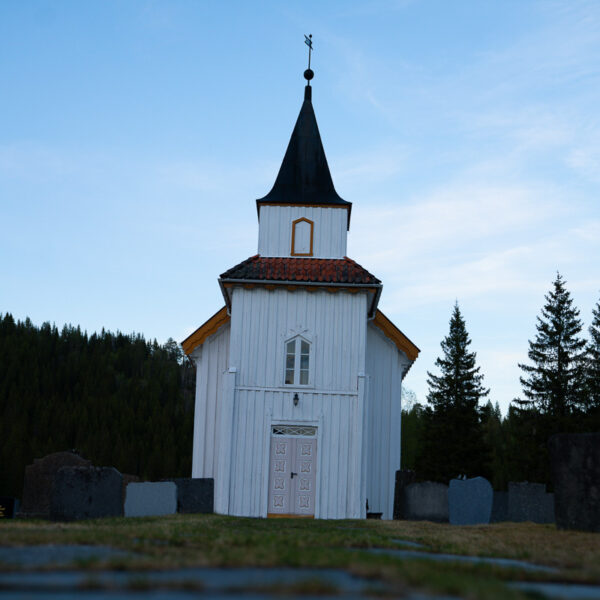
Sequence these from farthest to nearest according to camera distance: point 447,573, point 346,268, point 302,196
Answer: point 302,196, point 346,268, point 447,573

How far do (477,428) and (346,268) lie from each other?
36803mm

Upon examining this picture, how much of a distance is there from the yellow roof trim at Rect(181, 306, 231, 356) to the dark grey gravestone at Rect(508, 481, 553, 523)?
10.8 metres

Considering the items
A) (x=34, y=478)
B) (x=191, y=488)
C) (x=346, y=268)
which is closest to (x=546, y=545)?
(x=191, y=488)

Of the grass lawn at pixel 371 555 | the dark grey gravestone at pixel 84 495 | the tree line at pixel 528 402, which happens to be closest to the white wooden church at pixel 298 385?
the dark grey gravestone at pixel 84 495

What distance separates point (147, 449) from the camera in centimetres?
9856

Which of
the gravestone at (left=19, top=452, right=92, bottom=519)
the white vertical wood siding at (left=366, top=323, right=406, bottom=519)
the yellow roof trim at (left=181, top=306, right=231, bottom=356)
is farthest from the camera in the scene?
the gravestone at (left=19, top=452, right=92, bottom=519)

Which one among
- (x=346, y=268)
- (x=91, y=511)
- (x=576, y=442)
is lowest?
(x=91, y=511)

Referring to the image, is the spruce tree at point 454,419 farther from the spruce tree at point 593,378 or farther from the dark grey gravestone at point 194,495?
the dark grey gravestone at point 194,495

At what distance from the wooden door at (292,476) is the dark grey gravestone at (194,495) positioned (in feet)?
6.81

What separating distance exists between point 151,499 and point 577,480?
11.1 metres

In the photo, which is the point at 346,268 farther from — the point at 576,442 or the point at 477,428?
the point at 477,428

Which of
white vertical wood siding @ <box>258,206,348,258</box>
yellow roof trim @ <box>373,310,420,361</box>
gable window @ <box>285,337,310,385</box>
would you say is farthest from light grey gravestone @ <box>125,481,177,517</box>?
yellow roof trim @ <box>373,310,420,361</box>

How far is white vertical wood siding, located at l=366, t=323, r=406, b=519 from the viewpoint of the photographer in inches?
1021

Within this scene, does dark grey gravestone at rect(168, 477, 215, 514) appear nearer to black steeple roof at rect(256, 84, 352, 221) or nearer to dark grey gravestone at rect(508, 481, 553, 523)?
dark grey gravestone at rect(508, 481, 553, 523)
